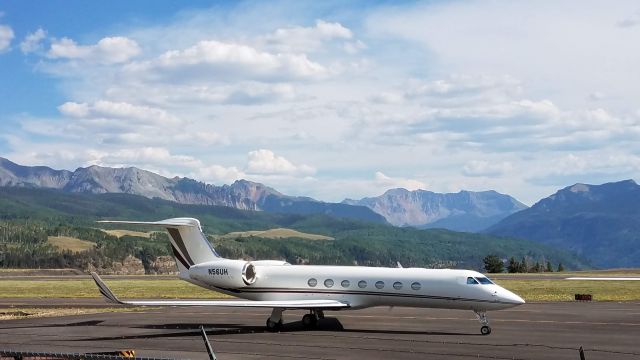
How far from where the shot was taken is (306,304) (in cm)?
3275

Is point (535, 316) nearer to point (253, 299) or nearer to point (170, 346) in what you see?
point (253, 299)

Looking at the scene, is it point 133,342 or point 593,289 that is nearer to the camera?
point 133,342

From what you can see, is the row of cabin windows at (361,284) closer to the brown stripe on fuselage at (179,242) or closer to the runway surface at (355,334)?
the runway surface at (355,334)

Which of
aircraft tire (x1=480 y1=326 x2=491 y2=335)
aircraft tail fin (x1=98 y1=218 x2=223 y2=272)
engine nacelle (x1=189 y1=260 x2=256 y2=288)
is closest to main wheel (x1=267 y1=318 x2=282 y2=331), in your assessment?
engine nacelle (x1=189 y1=260 x2=256 y2=288)

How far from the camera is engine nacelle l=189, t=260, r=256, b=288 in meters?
35.2

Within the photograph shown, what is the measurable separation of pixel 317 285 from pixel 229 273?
14.2 ft

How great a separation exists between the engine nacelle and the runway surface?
2.15 meters

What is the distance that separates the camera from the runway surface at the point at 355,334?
26.0 metres

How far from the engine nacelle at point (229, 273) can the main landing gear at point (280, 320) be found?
8.50ft

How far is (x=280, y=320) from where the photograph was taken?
33406mm

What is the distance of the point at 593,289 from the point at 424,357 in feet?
155

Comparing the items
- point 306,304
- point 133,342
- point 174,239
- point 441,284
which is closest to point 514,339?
point 441,284

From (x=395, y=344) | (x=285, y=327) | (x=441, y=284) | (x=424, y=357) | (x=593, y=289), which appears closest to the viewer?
(x=424, y=357)

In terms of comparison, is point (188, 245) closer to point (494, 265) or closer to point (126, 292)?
point (126, 292)
